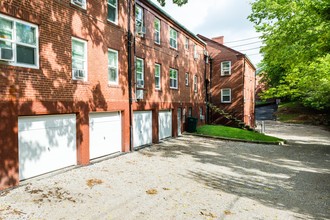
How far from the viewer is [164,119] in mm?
17812

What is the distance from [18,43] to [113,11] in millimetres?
5871

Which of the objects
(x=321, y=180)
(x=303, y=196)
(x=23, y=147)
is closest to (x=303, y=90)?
(x=321, y=180)

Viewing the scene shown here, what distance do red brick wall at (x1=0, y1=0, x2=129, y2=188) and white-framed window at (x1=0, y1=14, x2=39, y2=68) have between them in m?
0.17

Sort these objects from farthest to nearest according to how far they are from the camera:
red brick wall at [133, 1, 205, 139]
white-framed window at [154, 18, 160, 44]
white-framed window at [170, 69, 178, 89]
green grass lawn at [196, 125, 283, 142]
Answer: green grass lawn at [196, 125, 283, 142], white-framed window at [170, 69, 178, 89], white-framed window at [154, 18, 160, 44], red brick wall at [133, 1, 205, 139]

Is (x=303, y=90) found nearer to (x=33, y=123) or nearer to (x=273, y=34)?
(x=273, y=34)

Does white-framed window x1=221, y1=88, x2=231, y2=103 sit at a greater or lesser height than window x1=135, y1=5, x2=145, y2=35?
lesser

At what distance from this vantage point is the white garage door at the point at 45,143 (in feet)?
26.0

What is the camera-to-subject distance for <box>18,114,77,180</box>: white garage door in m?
7.93

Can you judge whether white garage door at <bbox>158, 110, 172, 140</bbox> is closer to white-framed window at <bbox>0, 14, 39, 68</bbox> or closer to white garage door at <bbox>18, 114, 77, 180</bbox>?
white garage door at <bbox>18, 114, 77, 180</bbox>

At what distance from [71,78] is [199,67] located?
17411 millimetres

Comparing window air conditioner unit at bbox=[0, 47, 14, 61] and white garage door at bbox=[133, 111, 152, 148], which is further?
white garage door at bbox=[133, 111, 152, 148]

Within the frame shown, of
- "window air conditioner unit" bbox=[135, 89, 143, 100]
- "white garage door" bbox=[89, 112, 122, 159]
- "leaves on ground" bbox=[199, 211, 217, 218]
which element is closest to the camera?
"leaves on ground" bbox=[199, 211, 217, 218]

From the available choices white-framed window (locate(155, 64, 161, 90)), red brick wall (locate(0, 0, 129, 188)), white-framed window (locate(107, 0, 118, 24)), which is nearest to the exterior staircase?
white-framed window (locate(155, 64, 161, 90))

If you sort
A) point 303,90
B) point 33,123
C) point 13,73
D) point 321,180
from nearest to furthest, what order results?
point 13,73 → point 33,123 → point 321,180 → point 303,90
